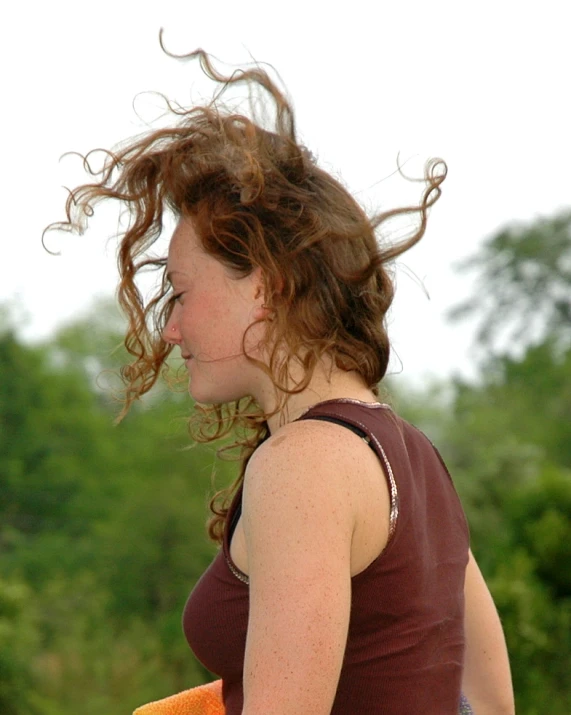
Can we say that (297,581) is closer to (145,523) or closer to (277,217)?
(277,217)

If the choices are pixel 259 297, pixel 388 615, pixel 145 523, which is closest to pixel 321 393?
pixel 259 297

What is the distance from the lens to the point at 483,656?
5.92ft

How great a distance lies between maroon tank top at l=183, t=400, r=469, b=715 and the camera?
4.57ft

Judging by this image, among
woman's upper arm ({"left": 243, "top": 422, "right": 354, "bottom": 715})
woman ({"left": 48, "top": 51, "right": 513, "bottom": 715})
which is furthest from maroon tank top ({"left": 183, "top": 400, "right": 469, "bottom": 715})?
woman's upper arm ({"left": 243, "top": 422, "right": 354, "bottom": 715})

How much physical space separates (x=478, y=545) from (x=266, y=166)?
895 cm

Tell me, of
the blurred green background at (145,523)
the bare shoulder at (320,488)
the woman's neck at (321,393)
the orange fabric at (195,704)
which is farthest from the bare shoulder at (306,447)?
the blurred green background at (145,523)

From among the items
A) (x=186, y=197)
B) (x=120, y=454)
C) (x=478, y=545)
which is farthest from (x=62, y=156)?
(x=120, y=454)

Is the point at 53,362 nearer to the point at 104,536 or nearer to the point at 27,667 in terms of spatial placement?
the point at 104,536

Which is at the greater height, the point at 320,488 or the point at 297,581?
the point at 320,488

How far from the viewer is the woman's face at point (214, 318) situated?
4.97 feet

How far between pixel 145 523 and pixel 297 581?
358 inches

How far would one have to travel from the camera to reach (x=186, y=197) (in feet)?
5.16

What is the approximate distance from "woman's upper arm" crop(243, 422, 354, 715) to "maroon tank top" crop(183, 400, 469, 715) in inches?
4.5

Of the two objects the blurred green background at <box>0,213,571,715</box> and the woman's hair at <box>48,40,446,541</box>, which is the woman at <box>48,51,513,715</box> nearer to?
the woman's hair at <box>48,40,446,541</box>
